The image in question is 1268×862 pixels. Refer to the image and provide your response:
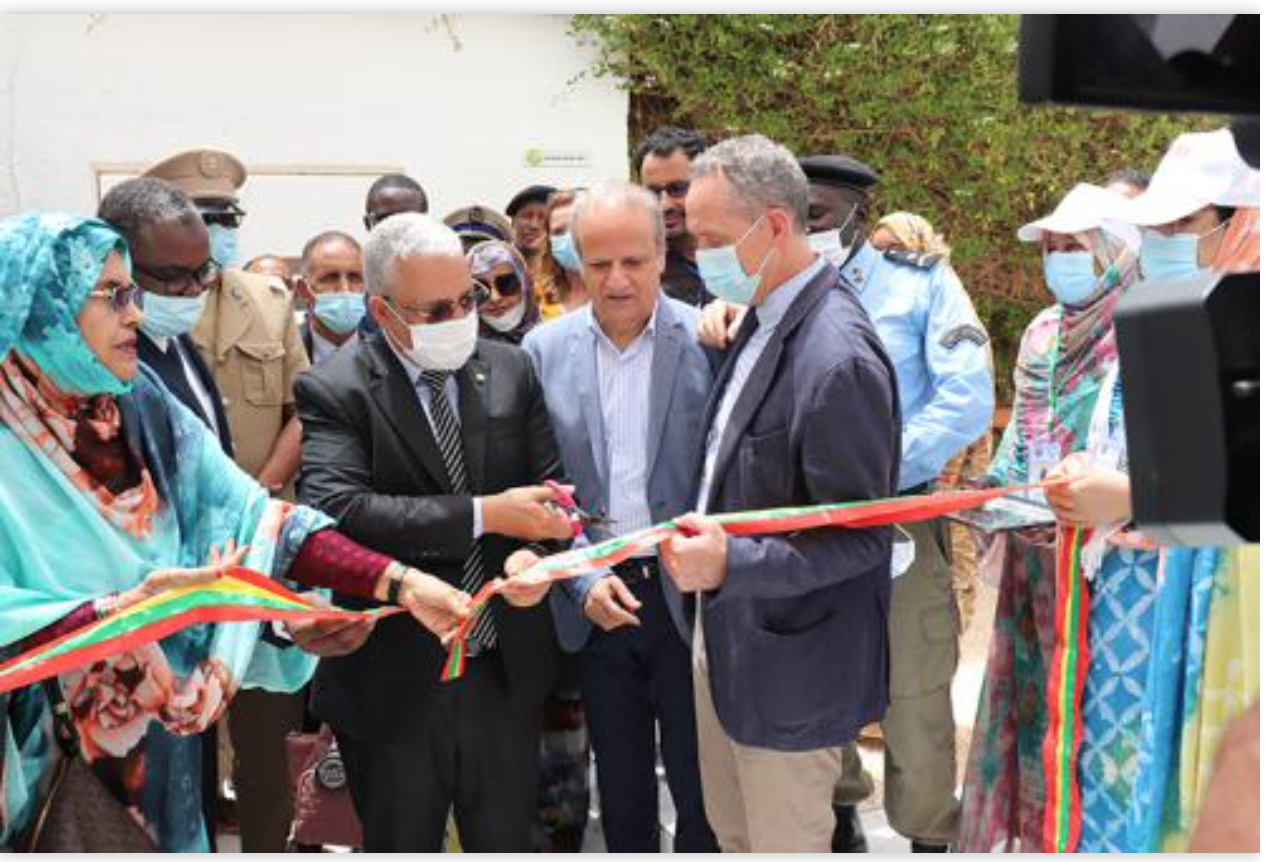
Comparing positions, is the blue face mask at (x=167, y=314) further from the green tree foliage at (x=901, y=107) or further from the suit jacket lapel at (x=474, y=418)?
the green tree foliage at (x=901, y=107)

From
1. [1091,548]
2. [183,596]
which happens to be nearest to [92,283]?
[183,596]

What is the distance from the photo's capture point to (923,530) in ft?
15.0

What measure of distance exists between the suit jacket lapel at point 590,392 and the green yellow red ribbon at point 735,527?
0.43 metres

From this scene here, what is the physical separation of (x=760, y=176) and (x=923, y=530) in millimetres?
1509

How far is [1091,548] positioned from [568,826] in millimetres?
2027

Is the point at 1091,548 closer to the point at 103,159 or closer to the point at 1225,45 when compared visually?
the point at 1225,45

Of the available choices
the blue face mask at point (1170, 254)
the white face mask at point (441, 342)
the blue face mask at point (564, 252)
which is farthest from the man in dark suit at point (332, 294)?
the blue face mask at point (1170, 254)

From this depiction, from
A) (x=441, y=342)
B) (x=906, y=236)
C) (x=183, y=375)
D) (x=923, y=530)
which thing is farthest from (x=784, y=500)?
(x=906, y=236)

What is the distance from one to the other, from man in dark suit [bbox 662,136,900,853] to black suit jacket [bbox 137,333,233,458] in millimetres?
1505

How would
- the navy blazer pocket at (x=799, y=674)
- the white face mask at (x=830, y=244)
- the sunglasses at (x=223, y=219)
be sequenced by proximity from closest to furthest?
the navy blazer pocket at (x=799, y=674)
the white face mask at (x=830, y=244)
the sunglasses at (x=223, y=219)

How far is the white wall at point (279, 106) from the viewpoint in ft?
29.0

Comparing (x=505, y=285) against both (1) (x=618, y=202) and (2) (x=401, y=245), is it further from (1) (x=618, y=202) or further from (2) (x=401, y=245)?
(2) (x=401, y=245)

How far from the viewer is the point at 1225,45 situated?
4.69 feet

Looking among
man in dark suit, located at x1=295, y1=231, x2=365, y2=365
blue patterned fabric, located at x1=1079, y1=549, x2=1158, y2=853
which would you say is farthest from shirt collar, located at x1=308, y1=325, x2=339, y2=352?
blue patterned fabric, located at x1=1079, y1=549, x2=1158, y2=853
